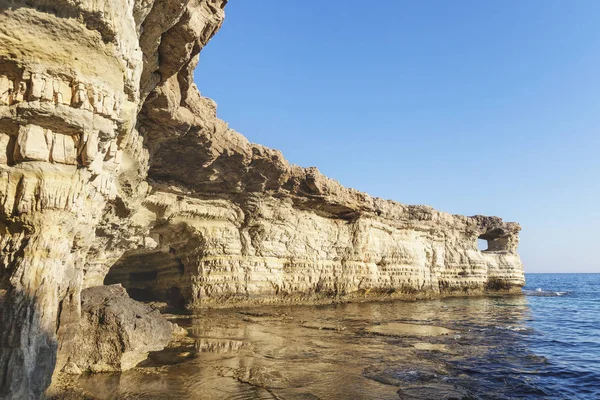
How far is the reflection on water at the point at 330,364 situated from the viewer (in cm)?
544

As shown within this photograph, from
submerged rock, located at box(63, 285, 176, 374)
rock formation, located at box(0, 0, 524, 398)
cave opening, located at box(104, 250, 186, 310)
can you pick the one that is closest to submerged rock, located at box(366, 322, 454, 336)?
submerged rock, located at box(63, 285, 176, 374)

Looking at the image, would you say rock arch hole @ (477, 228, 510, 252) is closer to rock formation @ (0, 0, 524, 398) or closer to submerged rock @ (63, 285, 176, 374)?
rock formation @ (0, 0, 524, 398)

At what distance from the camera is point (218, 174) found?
13.6 metres

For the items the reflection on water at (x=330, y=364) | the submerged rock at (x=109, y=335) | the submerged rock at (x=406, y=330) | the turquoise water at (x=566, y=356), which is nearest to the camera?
the reflection on water at (x=330, y=364)

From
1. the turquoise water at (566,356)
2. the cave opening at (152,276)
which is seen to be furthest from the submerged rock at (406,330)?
the cave opening at (152,276)

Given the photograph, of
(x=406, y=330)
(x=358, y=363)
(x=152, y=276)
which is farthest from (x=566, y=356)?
(x=152, y=276)

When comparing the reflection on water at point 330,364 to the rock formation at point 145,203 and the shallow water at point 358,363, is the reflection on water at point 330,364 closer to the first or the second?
the shallow water at point 358,363

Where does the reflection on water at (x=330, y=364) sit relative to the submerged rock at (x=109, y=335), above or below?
below

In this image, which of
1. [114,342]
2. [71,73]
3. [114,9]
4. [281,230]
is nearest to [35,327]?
[114,342]

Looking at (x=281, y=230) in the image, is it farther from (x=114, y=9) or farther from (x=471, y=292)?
(x=471, y=292)

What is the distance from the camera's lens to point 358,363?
714 cm

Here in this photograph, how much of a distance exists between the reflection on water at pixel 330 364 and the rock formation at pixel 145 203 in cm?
167

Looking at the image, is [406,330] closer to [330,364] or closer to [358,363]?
[358,363]

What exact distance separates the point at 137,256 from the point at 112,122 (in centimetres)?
1400
